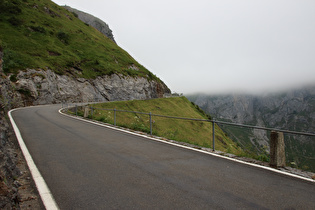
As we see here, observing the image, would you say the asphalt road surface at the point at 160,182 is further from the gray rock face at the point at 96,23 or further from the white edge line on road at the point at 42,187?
the gray rock face at the point at 96,23

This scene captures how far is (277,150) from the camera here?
5727 mm

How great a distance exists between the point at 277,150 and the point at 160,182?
368 centimetres

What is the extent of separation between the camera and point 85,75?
5006 cm

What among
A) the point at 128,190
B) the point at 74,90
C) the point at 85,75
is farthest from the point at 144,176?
the point at 85,75

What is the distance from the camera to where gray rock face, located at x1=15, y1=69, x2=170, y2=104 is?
34.9 m

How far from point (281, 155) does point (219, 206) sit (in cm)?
346

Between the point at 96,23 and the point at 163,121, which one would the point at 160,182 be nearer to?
the point at 163,121

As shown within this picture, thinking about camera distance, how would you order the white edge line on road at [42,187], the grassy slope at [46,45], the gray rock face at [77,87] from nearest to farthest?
the white edge line on road at [42,187] → the gray rock face at [77,87] → the grassy slope at [46,45]

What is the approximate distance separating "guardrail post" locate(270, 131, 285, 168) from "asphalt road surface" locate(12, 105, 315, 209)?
620 mm

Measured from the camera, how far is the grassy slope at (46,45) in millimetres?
40450

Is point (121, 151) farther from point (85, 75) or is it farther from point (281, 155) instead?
point (85, 75)

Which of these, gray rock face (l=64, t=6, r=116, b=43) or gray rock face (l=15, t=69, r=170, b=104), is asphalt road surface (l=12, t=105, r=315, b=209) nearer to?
gray rock face (l=15, t=69, r=170, b=104)

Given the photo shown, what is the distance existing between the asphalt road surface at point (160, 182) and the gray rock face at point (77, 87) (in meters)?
33.2

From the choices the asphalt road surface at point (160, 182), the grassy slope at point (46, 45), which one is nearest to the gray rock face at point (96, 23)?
the grassy slope at point (46, 45)
